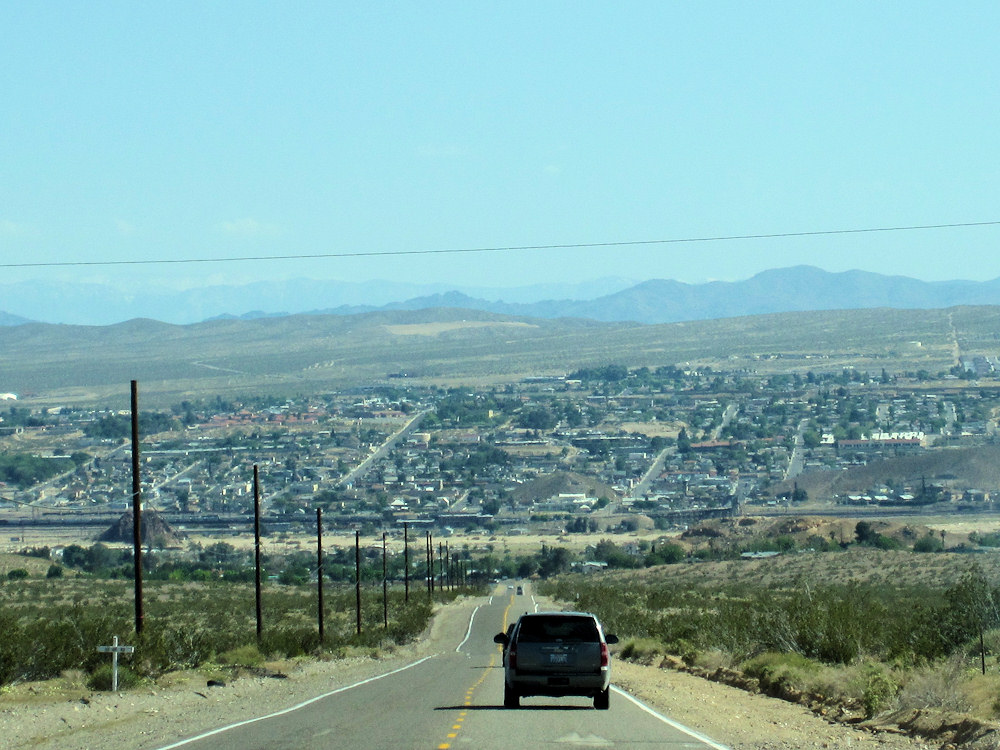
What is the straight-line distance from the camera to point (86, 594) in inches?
2589

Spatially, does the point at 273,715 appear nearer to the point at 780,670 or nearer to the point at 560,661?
the point at 560,661

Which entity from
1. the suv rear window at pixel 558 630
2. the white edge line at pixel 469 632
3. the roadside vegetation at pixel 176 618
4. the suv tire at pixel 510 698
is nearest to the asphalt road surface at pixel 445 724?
the suv tire at pixel 510 698

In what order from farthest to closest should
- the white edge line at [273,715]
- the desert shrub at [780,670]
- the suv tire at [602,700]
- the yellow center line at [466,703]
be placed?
the desert shrub at [780,670], the suv tire at [602,700], the white edge line at [273,715], the yellow center line at [466,703]

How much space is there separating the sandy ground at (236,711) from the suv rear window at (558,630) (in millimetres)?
1646

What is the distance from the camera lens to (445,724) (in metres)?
18.0

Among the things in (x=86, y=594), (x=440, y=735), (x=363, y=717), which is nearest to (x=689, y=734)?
(x=440, y=735)

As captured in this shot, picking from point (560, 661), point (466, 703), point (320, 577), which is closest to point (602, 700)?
A: point (560, 661)

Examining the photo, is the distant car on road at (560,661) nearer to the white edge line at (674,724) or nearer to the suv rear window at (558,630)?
the suv rear window at (558,630)

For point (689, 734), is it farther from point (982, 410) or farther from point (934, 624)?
point (982, 410)

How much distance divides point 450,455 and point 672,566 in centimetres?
9581

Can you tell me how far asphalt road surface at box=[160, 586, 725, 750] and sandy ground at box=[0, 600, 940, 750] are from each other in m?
0.58

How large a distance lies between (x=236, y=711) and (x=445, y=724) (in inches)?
193

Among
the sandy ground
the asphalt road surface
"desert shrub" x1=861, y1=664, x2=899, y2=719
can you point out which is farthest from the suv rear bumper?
"desert shrub" x1=861, y1=664, x2=899, y2=719

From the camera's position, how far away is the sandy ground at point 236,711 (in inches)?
670
